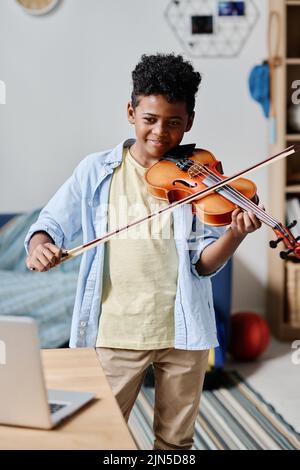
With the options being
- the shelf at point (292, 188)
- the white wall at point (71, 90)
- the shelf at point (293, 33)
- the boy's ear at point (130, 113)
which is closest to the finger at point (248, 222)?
the boy's ear at point (130, 113)

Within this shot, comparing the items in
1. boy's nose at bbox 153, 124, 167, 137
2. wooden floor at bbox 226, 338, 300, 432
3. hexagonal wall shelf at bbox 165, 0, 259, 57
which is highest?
hexagonal wall shelf at bbox 165, 0, 259, 57

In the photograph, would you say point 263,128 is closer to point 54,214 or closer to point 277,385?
point 277,385

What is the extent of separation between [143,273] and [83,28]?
34.0 inches

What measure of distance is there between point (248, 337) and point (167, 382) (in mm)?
1182

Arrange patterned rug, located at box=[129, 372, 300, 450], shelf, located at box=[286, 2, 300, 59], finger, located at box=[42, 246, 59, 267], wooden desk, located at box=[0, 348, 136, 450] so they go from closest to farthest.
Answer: wooden desk, located at box=[0, 348, 136, 450], finger, located at box=[42, 246, 59, 267], patterned rug, located at box=[129, 372, 300, 450], shelf, located at box=[286, 2, 300, 59]

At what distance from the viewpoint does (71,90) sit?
1.86 m

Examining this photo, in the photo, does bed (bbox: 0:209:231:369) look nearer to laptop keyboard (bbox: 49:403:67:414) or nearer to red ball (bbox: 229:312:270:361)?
red ball (bbox: 229:312:270:361)

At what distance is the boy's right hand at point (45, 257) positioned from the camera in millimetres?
1105

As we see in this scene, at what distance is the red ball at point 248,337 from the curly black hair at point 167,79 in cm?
134

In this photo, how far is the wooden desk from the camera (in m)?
0.82

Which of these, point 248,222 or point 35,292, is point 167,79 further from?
point 35,292

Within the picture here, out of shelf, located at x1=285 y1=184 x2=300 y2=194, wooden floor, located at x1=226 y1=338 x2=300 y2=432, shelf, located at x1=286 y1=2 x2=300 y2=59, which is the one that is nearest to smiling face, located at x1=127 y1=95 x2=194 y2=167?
wooden floor, located at x1=226 y1=338 x2=300 y2=432

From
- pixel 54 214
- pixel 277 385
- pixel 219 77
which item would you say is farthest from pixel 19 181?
pixel 277 385

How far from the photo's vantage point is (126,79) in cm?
163
